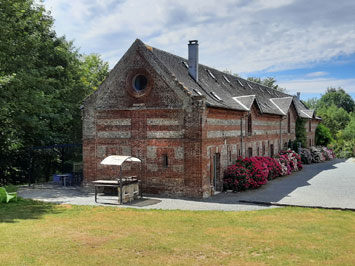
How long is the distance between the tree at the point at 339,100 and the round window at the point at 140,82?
9877 centimetres

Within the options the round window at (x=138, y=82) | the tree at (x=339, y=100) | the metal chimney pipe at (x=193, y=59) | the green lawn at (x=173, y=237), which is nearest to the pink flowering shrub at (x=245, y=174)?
the green lawn at (x=173, y=237)

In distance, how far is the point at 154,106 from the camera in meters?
20.0

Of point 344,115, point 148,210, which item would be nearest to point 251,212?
point 148,210

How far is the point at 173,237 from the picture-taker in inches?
457

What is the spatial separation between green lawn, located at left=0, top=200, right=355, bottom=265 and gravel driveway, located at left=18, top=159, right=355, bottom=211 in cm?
142

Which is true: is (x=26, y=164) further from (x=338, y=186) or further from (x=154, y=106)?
(x=338, y=186)

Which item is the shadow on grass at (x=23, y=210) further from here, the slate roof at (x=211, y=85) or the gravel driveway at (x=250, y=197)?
the slate roof at (x=211, y=85)

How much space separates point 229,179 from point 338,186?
7448 millimetres

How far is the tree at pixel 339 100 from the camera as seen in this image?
10812cm

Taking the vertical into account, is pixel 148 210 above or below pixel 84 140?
below

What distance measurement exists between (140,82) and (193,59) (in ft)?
14.6

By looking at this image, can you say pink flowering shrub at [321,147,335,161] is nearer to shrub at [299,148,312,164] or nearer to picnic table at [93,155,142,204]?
shrub at [299,148,312,164]

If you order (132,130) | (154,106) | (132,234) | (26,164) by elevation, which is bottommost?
(132,234)

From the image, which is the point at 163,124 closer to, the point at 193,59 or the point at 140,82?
the point at 140,82
